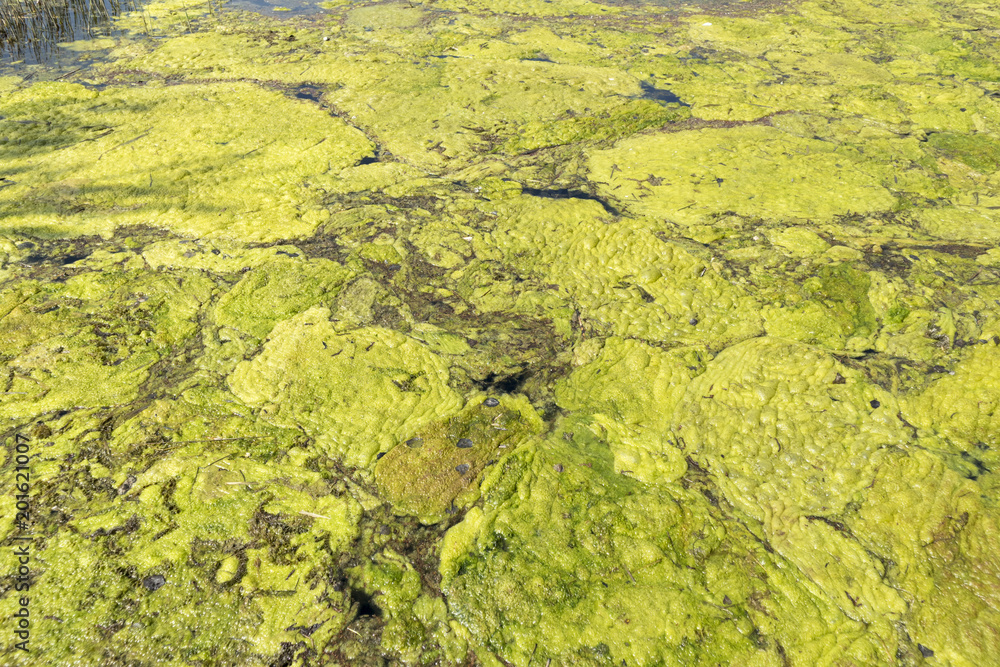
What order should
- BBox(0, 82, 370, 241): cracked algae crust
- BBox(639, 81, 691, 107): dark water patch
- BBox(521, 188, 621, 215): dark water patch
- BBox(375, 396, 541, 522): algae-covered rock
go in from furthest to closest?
BBox(639, 81, 691, 107): dark water patch
BBox(521, 188, 621, 215): dark water patch
BBox(0, 82, 370, 241): cracked algae crust
BBox(375, 396, 541, 522): algae-covered rock

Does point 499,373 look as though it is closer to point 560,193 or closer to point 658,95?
point 560,193

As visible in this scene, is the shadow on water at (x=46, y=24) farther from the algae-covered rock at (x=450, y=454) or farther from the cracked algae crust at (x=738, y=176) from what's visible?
the algae-covered rock at (x=450, y=454)

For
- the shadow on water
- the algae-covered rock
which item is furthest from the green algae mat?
the shadow on water

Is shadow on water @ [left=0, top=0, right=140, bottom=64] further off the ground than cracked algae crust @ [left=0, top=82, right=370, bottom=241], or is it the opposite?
shadow on water @ [left=0, top=0, right=140, bottom=64]

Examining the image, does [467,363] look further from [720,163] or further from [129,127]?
[129,127]

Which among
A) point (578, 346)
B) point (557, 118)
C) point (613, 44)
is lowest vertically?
point (578, 346)

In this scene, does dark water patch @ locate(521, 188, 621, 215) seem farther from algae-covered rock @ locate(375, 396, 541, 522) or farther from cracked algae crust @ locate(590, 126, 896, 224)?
algae-covered rock @ locate(375, 396, 541, 522)

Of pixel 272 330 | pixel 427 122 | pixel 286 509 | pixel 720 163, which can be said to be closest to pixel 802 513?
pixel 286 509
